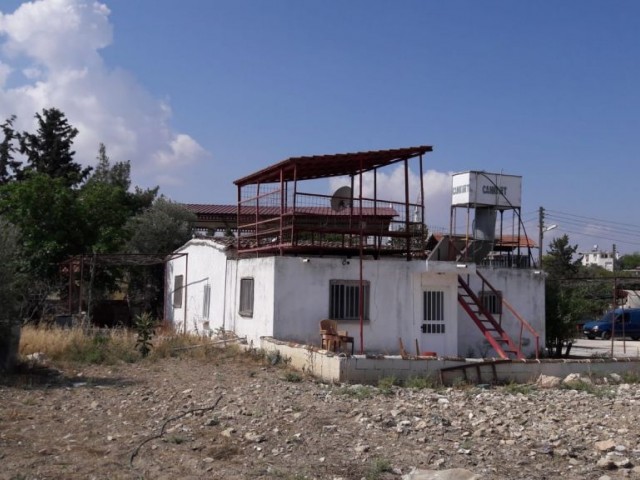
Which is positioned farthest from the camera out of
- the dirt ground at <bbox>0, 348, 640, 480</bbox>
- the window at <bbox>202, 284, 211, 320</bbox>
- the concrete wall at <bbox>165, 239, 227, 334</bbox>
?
the window at <bbox>202, 284, 211, 320</bbox>

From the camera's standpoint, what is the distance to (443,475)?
25.7 feet

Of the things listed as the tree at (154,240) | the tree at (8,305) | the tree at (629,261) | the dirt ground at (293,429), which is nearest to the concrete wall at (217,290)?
the tree at (154,240)

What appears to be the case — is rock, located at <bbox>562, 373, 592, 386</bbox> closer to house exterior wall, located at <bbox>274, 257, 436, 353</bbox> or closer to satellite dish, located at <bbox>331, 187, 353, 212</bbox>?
house exterior wall, located at <bbox>274, 257, 436, 353</bbox>

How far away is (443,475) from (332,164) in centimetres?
1147

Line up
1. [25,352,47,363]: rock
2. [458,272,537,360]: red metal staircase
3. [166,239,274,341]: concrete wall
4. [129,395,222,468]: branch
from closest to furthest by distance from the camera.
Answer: [129,395,222,468]: branch → [25,352,47,363]: rock → [458,272,537,360]: red metal staircase → [166,239,274,341]: concrete wall

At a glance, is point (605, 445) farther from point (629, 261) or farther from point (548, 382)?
point (629, 261)

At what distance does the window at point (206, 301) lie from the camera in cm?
2282

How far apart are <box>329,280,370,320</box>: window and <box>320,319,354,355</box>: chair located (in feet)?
2.27

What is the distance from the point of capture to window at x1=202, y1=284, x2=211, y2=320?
74.9 feet

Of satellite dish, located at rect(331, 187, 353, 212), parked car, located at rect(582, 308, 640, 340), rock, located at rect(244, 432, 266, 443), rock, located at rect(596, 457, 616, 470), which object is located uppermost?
satellite dish, located at rect(331, 187, 353, 212)

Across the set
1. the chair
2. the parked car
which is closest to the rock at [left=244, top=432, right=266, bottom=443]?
the chair

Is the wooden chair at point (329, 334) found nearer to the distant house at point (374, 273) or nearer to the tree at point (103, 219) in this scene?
the distant house at point (374, 273)

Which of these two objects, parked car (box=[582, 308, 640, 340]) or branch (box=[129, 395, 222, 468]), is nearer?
branch (box=[129, 395, 222, 468])

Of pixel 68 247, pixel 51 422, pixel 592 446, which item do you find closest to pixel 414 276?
pixel 592 446
